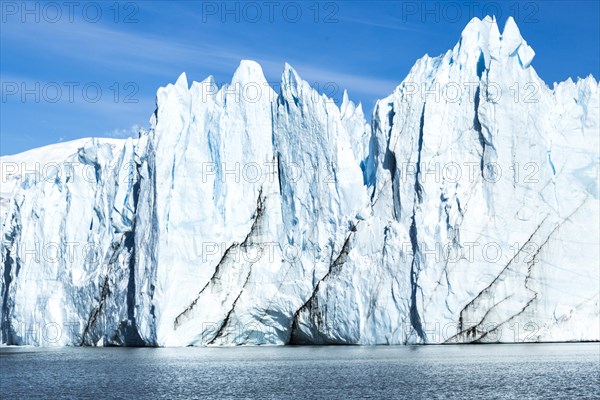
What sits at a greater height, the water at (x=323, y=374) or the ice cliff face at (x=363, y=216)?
the ice cliff face at (x=363, y=216)

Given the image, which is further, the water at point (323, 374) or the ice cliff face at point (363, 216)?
the ice cliff face at point (363, 216)

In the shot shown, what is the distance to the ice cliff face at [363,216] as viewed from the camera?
103 ft

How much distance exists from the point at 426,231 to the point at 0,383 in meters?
14.6

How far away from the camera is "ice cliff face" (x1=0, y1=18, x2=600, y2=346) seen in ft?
103

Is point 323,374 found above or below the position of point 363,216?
below

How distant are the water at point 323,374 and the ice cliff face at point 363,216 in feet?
5.03

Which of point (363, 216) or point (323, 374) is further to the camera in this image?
point (363, 216)

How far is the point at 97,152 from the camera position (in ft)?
136

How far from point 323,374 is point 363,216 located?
413 inches

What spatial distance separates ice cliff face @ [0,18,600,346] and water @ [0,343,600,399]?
60.4 inches

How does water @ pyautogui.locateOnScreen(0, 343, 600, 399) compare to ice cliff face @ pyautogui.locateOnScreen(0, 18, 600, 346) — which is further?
ice cliff face @ pyautogui.locateOnScreen(0, 18, 600, 346)

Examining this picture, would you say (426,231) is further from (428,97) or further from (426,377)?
(426,377)

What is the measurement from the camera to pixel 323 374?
23641 mm

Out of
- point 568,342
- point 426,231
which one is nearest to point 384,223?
point 426,231
